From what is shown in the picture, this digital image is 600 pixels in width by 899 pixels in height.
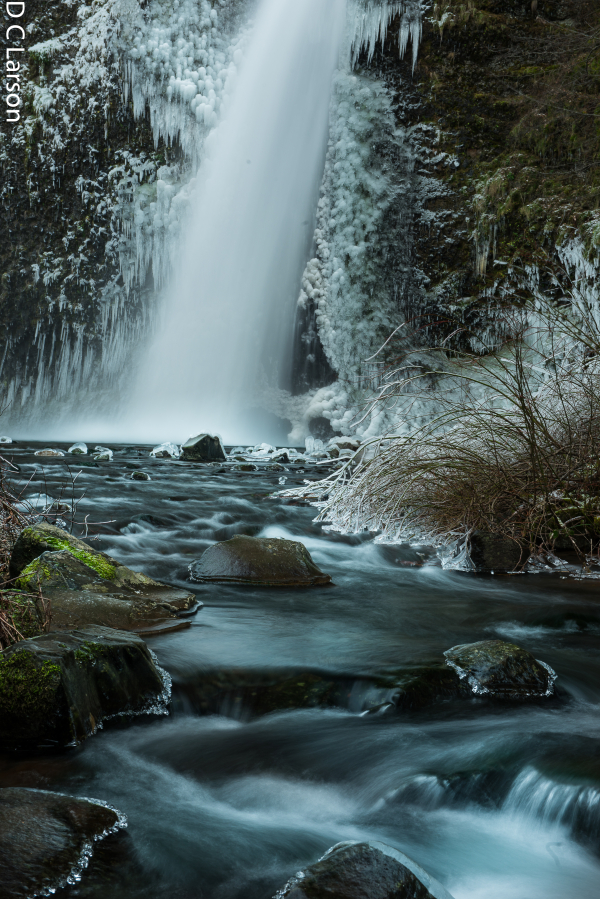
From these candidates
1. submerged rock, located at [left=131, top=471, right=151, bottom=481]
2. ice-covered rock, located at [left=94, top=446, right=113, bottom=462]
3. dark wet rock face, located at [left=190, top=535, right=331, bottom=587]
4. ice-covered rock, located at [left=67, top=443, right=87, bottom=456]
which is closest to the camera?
dark wet rock face, located at [left=190, top=535, right=331, bottom=587]

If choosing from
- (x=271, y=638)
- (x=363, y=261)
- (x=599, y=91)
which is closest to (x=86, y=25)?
(x=363, y=261)

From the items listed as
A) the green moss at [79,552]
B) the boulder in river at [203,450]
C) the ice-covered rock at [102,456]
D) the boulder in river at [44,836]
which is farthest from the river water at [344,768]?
the boulder in river at [203,450]

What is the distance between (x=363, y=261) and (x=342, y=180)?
6.61 feet

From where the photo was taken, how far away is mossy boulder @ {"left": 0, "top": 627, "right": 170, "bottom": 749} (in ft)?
5.23

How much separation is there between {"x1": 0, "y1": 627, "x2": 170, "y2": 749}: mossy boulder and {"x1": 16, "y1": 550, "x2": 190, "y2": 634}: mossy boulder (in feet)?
1.08

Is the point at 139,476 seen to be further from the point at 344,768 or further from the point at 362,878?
the point at 362,878

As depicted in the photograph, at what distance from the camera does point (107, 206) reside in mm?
16141

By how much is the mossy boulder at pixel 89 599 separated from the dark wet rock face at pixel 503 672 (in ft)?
3.66

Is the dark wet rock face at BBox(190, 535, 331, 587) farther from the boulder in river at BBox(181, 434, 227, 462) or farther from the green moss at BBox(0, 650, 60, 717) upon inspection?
the boulder in river at BBox(181, 434, 227, 462)

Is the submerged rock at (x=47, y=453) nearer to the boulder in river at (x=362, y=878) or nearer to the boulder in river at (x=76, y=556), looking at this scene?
the boulder in river at (x=76, y=556)

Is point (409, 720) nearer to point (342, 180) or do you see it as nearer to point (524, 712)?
point (524, 712)

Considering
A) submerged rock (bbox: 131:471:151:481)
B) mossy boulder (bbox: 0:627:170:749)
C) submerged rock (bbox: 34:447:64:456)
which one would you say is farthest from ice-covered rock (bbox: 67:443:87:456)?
mossy boulder (bbox: 0:627:170:749)

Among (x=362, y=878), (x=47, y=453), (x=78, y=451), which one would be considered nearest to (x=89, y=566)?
(x=362, y=878)

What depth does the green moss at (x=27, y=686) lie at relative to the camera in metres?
1.59
